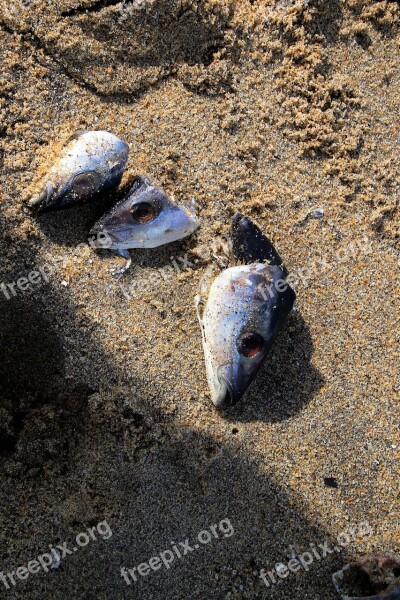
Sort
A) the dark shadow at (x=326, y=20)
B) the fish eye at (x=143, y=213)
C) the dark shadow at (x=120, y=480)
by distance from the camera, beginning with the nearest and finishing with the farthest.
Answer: the dark shadow at (x=120, y=480) < the fish eye at (x=143, y=213) < the dark shadow at (x=326, y=20)

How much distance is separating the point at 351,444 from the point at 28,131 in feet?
8.09

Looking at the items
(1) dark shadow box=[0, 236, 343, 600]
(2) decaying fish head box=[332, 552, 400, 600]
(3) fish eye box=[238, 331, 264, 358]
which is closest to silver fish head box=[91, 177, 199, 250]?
(1) dark shadow box=[0, 236, 343, 600]

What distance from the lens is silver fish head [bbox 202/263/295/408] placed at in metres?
3.16

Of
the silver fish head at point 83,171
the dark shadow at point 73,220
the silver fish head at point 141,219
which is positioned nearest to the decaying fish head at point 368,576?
the silver fish head at point 141,219

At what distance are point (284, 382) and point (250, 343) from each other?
1.09ft

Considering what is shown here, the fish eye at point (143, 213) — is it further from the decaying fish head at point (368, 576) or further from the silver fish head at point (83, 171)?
the decaying fish head at point (368, 576)

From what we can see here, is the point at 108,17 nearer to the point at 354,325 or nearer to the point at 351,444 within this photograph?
the point at 354,325

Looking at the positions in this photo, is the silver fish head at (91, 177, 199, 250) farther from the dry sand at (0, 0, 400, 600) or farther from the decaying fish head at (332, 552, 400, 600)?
the decaying fish head at (332, 552, 400, 600)

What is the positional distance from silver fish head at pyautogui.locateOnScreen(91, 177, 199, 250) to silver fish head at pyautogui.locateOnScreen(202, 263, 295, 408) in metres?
0.42

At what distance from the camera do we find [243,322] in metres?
3.17

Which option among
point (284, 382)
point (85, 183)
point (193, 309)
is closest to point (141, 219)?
point (85, 183)

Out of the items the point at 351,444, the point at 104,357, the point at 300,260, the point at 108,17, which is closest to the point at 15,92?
the point at 108,17

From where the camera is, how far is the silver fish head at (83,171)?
10.2 feet

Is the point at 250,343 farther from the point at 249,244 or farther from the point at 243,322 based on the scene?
the point at 249,244
